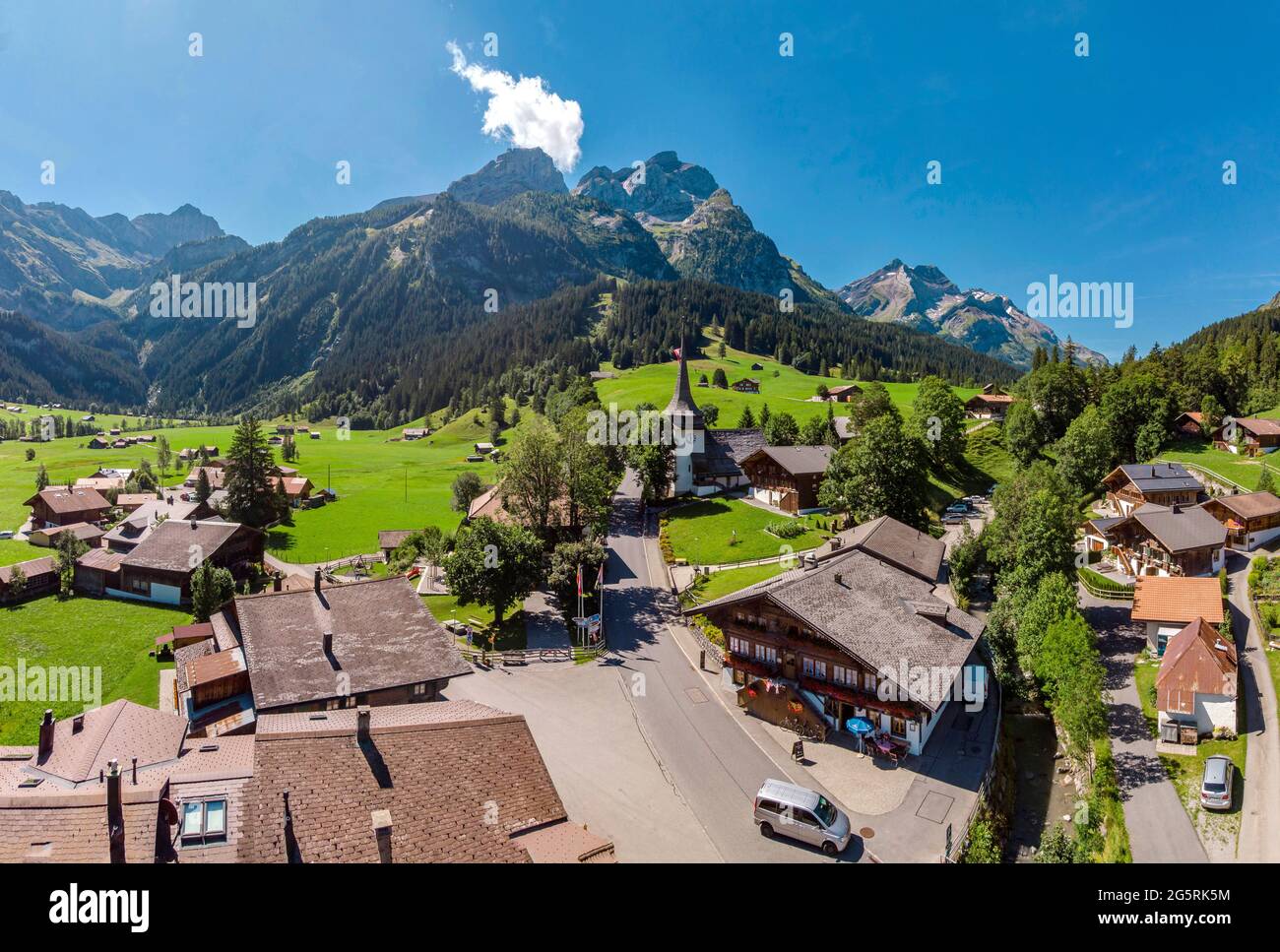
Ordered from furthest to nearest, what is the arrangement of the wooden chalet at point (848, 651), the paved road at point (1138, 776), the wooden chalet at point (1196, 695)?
the wooden chalet at point (1196, 695)
the wooden chalet at point (848, 651)
the paved road at point (1138, 776)

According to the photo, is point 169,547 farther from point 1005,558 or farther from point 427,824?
point 1005,558

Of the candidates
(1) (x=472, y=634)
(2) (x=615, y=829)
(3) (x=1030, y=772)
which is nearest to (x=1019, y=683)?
(3) (x=1030, y=772)

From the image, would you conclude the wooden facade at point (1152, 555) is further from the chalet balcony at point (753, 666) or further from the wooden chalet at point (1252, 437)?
the wooden chalet at point (1252, 437)

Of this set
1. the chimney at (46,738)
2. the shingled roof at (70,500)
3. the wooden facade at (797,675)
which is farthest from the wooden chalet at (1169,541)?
the shingled roof at (70,500)

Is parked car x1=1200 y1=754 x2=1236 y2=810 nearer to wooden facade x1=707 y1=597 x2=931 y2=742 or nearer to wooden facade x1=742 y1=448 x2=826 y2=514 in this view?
wooden facade x1=707 y1=597 x2=931 y2=742

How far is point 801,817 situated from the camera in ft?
89.1

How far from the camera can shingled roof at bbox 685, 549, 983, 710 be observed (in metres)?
34.7

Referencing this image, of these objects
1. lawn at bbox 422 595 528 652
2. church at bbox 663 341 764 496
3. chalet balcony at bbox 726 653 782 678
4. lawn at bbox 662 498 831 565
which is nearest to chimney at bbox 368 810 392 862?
chalet balcony at bbox 726 653 782 678

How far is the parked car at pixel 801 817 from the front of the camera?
87.8 ft

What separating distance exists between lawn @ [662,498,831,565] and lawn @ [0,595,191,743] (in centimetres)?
4226

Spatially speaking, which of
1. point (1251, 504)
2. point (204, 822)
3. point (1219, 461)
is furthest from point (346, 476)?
point (1219, 461)

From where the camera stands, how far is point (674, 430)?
83.8m

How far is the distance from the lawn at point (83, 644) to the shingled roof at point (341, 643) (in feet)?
35.7
